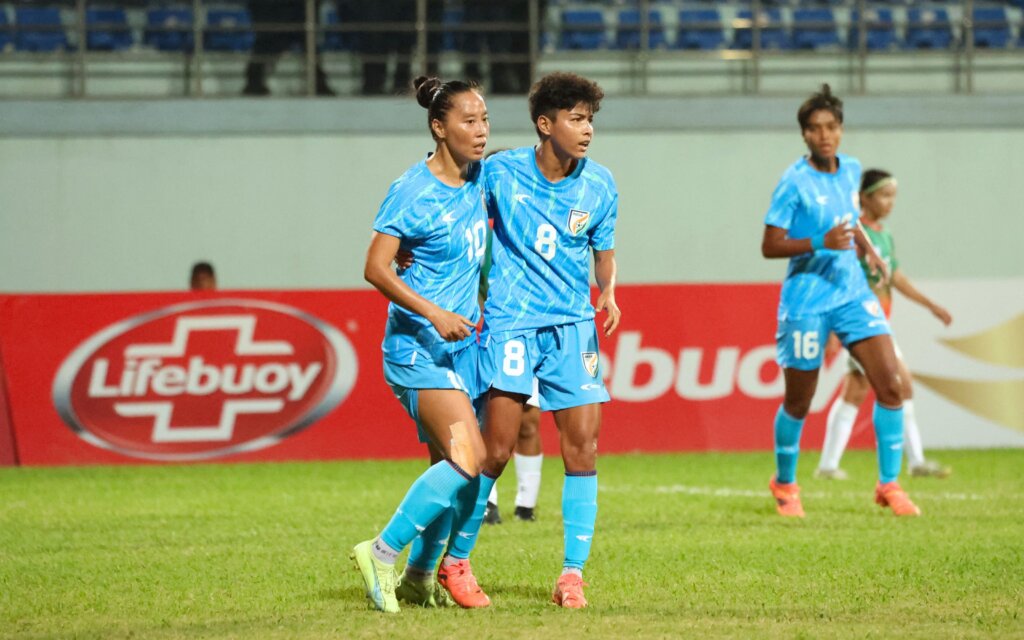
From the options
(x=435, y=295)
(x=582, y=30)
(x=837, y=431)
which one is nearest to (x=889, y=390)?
(x=837, y=431)

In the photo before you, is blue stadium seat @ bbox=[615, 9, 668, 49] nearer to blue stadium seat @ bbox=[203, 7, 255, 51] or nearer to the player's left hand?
blue stadium seat @ bbox=[203, 7, 255, 51]

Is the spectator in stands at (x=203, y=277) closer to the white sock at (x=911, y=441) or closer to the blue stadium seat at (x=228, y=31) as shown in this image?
the blue stadium seat at (x=228, y=31)

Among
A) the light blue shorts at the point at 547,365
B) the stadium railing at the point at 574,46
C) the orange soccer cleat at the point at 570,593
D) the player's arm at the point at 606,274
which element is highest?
the stadium railing at the point at 574,46

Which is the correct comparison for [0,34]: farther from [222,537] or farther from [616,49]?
[222,537]

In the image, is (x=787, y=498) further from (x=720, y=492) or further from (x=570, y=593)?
(x=570, y=593)

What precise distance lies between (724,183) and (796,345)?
8763mm

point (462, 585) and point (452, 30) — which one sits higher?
point (452, 30)

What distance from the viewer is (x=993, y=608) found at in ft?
18.4

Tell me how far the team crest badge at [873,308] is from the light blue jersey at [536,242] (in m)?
3.16

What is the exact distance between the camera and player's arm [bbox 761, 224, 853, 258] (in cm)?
838

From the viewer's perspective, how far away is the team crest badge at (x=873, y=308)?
Answer: 8750 mm

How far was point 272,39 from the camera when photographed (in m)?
17.8

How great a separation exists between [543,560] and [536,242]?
1.81 metres

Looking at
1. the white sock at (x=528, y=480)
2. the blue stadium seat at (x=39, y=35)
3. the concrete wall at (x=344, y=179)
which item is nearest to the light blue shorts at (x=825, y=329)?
the white sock at (x=528, y=480)
